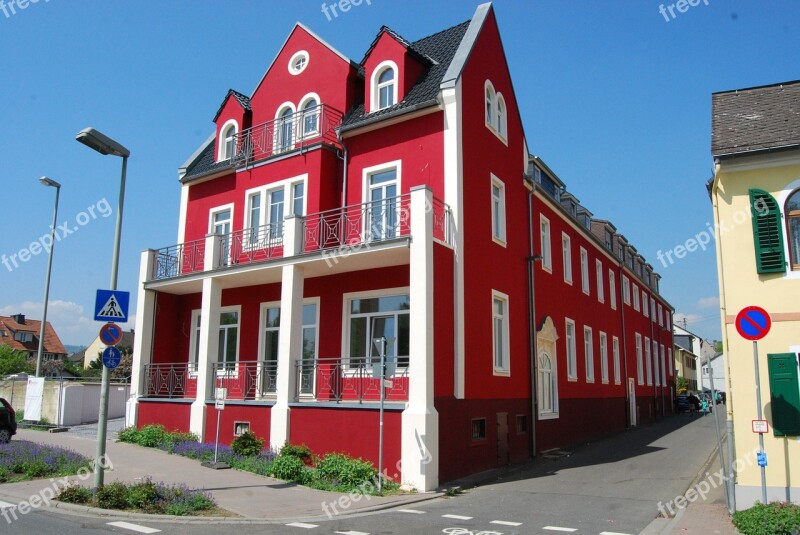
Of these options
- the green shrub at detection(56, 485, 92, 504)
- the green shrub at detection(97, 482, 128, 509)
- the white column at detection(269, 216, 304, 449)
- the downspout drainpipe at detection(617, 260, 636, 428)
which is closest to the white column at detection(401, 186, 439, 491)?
the white column at detection(269, 216, 304, 449)

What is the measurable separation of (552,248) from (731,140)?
11.8 m

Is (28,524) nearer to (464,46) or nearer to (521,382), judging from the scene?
(521,382)

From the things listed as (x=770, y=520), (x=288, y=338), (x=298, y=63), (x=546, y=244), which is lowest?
(x=770, y=520)

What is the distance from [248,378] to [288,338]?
3624 mm

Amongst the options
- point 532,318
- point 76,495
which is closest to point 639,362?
point 532,318

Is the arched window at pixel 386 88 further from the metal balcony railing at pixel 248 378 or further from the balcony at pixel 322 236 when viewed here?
the metal balcony railing at pixel 248 378

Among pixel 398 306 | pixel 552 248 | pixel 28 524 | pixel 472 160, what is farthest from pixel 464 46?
pixel 28 524

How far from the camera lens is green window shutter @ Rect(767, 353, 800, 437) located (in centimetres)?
1012

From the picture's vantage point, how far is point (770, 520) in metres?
8.46

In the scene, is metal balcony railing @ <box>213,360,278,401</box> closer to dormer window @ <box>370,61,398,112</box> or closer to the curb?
the curb

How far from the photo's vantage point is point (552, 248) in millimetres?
22984

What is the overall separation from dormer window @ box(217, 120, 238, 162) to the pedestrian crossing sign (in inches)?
457

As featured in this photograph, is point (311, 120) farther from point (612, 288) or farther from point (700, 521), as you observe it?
point (612, 288)
